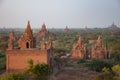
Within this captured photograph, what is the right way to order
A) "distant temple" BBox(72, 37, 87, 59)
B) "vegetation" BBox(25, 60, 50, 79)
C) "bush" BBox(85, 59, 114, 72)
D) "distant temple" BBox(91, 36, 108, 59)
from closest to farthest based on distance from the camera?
"vegetation" BBox(25, 60, 50, 79)
"bush" BBox(85, 59, 114, 72)
"distant temple" BBox(91, 36, 108, 59)
"distant temple" BBox(72, 37, 87, 59)

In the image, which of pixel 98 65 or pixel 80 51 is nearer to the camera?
pixel 98 65

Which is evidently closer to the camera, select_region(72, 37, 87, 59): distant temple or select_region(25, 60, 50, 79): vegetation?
select_region(25, 60, 50, 79): vegetation

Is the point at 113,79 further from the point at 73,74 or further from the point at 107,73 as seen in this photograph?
the point at 73,74

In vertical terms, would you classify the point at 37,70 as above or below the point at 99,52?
above

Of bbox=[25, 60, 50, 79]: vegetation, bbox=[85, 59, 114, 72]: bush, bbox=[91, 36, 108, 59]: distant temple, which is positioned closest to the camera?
bbox=[25, 60, 50, 79]: vegetation

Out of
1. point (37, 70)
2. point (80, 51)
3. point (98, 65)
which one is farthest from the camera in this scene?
point (80, 51)

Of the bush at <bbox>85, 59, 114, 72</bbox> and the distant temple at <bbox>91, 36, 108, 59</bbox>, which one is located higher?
the distant temple at <bbox>91, 36, 108, 59</bbox>

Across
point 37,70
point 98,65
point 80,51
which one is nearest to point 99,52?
point 80,51

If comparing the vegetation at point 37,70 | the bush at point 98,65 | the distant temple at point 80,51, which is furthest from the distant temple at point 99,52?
the vegetation at point 37,70

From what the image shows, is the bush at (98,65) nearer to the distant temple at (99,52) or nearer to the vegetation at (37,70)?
the distant temple at (99,52)

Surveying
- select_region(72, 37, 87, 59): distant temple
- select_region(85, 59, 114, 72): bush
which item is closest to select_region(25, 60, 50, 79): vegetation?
select_region(85, 59, 114, 72): bush

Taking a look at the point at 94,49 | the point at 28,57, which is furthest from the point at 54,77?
the point at 94,49

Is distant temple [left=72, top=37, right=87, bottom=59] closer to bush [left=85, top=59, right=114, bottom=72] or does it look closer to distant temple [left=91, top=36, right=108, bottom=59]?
distant temple [left=91, top=36, right=108, bottom=59]

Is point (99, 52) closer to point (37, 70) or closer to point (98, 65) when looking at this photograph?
point (98, 65)
